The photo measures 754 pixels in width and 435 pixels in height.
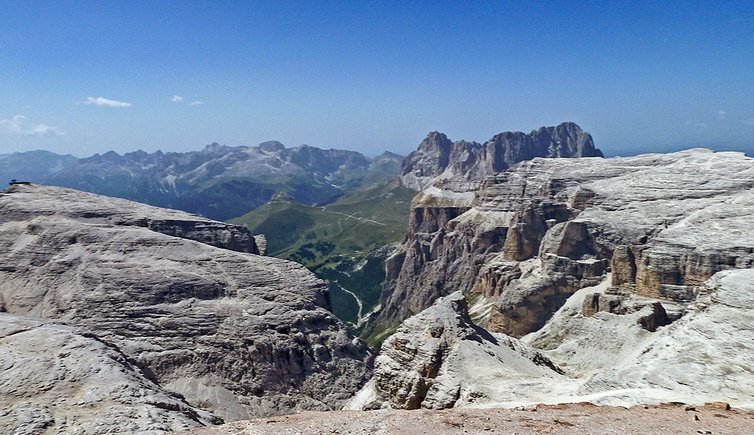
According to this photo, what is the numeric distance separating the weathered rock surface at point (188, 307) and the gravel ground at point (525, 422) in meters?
35.4

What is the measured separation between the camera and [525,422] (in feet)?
97.6

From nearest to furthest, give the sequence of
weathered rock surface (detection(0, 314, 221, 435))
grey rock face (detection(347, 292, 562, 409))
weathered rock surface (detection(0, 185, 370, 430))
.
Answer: weathered rock surface (detection(0, 314, 221, 435)), grey rock face (detection(347, 292, 562, 409)), weathered rock surface (detection(0, 185, 370, 430))

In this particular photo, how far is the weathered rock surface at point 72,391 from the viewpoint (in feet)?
111

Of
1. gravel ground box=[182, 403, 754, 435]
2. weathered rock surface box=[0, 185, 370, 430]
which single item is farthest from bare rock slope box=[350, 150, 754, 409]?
weathered rock surface box=[0, 185, 370, 430]

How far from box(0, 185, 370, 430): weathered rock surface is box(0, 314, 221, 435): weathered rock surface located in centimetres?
2092

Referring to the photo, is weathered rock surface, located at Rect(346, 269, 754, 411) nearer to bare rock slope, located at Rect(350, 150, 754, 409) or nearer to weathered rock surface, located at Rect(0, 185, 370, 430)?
bare rock slope, located at Rect(350, 150, 754, 409)

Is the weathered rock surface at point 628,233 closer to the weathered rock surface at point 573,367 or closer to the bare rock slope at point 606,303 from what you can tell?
the bare rock slope at point 606,303

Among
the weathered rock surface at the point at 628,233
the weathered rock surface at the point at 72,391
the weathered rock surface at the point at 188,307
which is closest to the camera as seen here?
the weathered rock surface at the point at 72,391

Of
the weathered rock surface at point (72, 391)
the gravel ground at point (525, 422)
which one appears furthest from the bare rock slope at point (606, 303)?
A: the weathered rock surface at point (72, 391)

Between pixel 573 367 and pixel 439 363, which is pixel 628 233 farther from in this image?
pixel 439 363

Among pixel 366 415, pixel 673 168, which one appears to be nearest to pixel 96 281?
pixel 366 415

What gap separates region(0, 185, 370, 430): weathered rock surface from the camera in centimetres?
6744

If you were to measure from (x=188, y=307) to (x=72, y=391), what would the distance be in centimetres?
3631

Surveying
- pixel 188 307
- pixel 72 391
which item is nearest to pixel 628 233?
pixel 188 307
